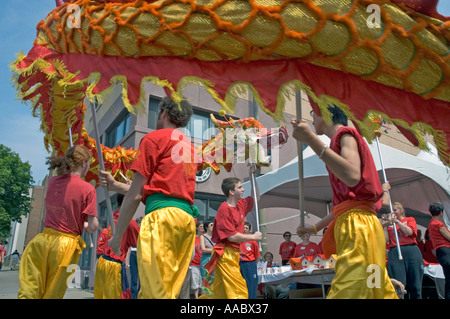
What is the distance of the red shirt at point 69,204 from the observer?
3.26m

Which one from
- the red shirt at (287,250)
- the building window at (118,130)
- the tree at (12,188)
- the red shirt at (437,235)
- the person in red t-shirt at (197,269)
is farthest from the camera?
the tree at (12,188)

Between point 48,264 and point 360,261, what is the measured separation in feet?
8.40

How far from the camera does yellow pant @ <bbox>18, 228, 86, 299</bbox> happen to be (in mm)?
3008

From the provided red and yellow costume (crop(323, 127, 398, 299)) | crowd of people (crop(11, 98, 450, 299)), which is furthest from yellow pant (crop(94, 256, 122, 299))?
red and yellow costume (crop(323, 127, 398, 299))

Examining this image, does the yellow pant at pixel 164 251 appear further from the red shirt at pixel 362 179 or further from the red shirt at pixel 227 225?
the red shirt at pixel 227 225

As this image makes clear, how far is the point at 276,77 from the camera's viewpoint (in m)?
2.11

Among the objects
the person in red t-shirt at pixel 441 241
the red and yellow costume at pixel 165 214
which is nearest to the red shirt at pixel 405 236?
the person in red t-shirt at pixel 441 241

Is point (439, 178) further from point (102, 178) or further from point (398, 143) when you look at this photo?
point (398, 143)

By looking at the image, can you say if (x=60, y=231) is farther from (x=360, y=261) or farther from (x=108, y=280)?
(x=360, y=261)

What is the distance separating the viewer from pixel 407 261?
17.3 ft

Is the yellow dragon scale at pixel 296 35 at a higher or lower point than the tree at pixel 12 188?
lower

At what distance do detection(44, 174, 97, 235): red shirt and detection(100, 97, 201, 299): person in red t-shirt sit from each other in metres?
1.12

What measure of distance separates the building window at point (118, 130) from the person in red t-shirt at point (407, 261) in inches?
383

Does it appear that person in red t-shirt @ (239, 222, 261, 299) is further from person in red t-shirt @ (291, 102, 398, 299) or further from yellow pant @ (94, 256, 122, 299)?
person in red t-shirt @ (291, 102, 398, 299)
